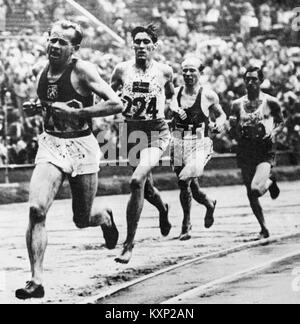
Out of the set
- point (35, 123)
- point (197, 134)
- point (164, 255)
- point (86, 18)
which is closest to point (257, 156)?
point (197, 134)

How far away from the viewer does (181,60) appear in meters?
8.15

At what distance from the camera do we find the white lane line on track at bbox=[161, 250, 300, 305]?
6.36 m

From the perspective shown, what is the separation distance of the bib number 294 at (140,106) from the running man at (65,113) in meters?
0.83

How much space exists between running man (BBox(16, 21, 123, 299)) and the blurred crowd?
1.49 m

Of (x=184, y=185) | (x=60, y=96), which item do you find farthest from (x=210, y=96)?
(x=60, y=96)

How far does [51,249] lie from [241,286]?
148 cm

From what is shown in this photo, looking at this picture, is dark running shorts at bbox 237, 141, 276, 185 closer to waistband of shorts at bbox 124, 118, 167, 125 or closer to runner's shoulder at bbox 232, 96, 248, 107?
runner's shoulder at bbox 232, 96, 248, 107

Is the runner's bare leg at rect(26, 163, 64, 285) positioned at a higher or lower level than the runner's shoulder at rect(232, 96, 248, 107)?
lower

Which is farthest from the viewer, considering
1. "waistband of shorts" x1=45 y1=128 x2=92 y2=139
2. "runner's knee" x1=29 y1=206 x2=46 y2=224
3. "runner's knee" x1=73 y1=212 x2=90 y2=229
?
"runner's knee" x1=73 y1=212 x2=90 y2=229

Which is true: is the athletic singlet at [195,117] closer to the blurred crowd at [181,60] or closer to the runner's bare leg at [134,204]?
the blurred crowd at [181,60]

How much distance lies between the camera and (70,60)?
243 inches

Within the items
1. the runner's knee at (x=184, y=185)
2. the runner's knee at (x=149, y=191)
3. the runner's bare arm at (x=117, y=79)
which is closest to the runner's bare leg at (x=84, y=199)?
the runner's knee at (x=149, y=191)

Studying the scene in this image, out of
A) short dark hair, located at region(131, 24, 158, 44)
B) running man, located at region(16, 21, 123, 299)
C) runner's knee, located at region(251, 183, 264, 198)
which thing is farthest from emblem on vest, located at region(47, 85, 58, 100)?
runner's knee, located at region(251, 183, 264, 198)
